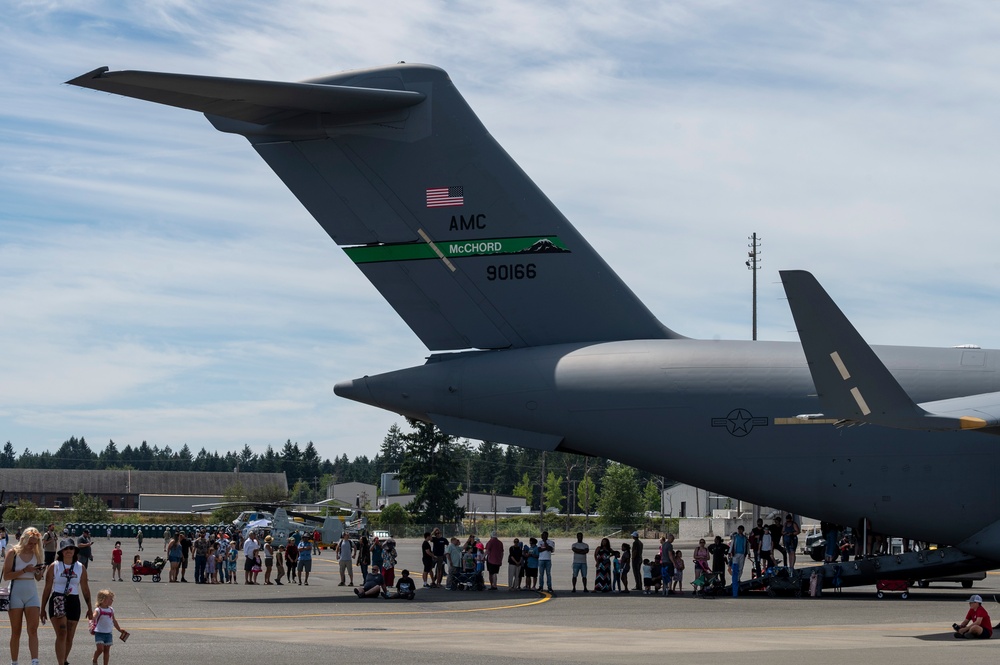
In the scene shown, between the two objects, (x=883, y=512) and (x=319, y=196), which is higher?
(x=319, y=196)

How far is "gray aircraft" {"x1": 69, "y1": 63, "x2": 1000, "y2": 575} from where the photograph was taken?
20281mm

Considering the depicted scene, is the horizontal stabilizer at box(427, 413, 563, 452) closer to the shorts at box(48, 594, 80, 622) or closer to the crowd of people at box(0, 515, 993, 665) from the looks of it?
the crowd of people at box(0, 515, 993, 665)

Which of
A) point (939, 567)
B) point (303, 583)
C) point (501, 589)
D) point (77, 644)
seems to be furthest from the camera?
point (303, 583)

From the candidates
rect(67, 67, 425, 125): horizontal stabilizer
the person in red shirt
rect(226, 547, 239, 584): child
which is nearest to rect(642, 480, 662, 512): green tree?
rect(226, 547, 239, 584): child

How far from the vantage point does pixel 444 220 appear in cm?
2155

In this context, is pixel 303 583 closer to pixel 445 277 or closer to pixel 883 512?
pixel 445 277

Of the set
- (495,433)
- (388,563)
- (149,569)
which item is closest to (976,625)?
(495,433)

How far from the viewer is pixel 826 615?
1773cm

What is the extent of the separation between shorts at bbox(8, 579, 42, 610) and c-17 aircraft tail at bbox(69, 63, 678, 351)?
11.3m

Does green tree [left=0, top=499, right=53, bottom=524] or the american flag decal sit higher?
the american flag decal

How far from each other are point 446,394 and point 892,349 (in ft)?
27.1

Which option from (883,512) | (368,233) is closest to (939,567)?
(883,512)

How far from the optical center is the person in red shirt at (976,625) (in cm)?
1430

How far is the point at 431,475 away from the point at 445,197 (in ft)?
222
